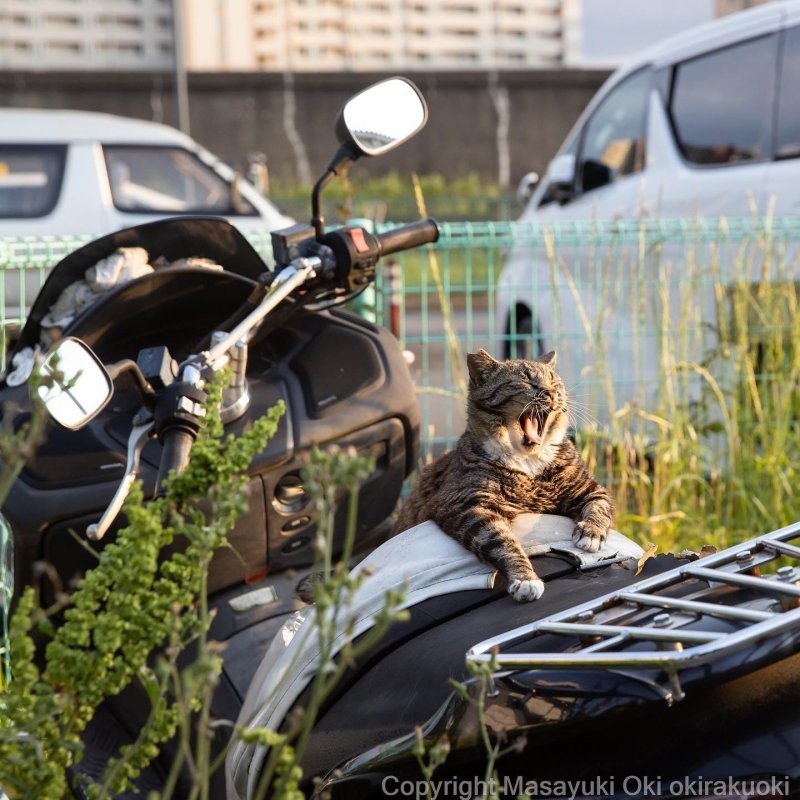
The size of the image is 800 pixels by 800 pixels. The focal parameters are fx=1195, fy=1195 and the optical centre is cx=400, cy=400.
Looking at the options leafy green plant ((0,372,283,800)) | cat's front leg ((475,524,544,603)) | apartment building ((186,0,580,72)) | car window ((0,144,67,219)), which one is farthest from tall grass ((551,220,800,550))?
apartment building ((186,0,580,72))

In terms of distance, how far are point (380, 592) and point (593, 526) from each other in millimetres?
357

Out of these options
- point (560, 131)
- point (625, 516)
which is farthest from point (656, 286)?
point (560, 131)

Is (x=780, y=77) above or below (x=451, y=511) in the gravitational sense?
above

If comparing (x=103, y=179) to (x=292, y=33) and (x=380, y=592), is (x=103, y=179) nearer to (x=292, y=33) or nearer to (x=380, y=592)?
(x=380, y=592)

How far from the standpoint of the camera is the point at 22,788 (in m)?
1.36

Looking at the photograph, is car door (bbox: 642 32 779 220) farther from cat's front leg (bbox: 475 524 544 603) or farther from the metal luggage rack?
the metal luggage rack

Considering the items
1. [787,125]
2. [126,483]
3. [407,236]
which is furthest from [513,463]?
[787,125]

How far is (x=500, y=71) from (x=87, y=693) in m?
19.9

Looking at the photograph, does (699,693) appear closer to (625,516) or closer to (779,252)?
(625,516)

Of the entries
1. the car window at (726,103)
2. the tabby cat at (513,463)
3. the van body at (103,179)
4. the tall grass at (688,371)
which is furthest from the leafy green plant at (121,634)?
the van body at (103,179)

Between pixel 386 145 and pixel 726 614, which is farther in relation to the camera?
pixel 386 145

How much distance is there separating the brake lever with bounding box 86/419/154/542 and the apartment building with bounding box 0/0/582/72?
2468cm

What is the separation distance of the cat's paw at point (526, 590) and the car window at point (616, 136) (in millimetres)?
5218

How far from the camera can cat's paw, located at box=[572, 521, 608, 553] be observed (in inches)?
70.2
